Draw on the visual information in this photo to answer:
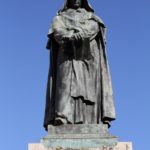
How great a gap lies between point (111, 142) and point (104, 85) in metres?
1.83

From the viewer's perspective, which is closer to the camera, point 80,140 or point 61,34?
point 80,140

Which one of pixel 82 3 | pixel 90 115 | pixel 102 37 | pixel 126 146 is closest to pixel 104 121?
pixel 90 115

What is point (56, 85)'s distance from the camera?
13305 mm

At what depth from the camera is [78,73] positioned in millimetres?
13203

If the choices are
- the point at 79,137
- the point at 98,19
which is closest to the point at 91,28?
the point at 98,19

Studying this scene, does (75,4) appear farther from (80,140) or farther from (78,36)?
(80,140)

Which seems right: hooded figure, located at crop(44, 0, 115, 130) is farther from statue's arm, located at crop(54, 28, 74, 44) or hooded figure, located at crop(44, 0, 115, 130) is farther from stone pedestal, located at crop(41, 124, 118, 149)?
stone pedestal, located at crop(41, 124, 118, 149)

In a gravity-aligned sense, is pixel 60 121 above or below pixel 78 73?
below

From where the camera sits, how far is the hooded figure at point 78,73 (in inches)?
506

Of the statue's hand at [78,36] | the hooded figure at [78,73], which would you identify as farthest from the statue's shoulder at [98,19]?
the statue's hand at [78,36]

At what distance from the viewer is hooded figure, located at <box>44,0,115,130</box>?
12.9 metres

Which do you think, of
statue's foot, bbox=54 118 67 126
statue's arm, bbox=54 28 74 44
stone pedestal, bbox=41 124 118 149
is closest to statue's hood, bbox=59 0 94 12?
statue's arm, bbox=54 28 74 44

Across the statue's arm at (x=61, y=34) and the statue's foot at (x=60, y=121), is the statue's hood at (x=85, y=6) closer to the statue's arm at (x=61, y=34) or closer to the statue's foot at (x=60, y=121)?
the statue's arm at (x=61, y=34)

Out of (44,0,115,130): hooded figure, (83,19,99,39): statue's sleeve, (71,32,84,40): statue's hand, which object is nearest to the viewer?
(44,0,115,130): hooded figure
